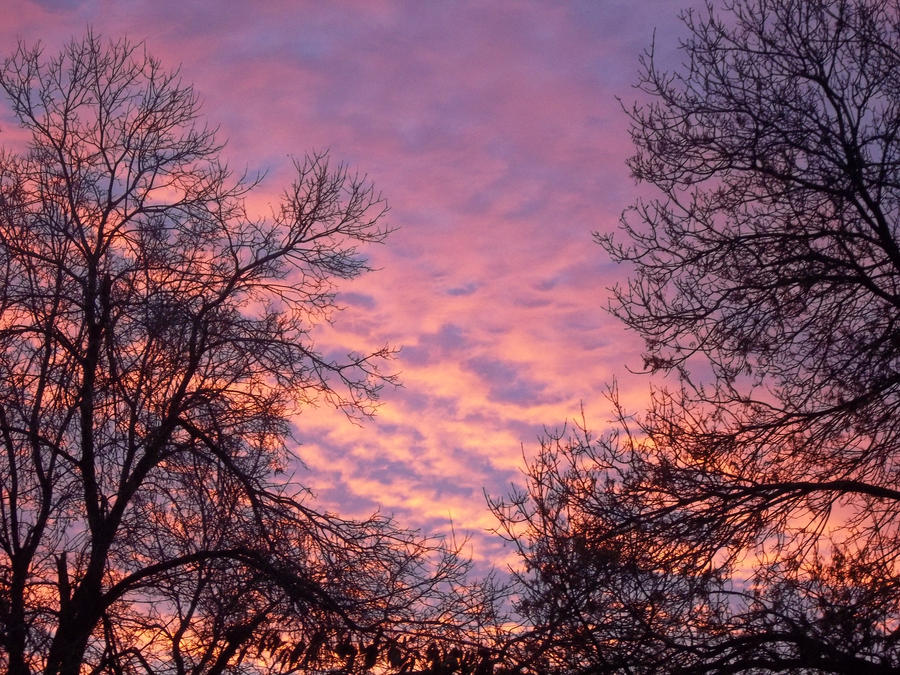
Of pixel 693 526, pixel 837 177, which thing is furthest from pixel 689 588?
pixel 837 177

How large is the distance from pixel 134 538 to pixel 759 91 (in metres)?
8.26

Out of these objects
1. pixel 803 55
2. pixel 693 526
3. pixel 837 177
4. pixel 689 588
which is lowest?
pixel 689 588

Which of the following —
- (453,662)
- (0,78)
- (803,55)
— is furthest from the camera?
(0,78)

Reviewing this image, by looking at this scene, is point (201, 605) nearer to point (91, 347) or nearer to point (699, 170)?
point (91, 347)

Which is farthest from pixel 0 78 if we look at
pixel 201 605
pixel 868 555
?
pixel 868 555

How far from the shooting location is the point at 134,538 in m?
11.4

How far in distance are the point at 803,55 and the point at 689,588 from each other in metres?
5.25

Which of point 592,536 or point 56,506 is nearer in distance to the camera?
point 592,536

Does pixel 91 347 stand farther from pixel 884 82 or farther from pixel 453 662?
pixel 884 82

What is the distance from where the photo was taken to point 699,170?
1009 centimetres

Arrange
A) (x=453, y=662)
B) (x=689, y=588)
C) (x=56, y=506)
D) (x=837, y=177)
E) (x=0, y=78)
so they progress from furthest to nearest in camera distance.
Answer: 1. (x=0, y=78)
2. (x=56, y=506)
3. (x=837, y=177)
4. (x=689, y=588)
5. (x=453, y=662)

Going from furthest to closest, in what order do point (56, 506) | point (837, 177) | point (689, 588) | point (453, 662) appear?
point (56, 506)
point (837, 177)
point (689, 588)
point (453, 662)

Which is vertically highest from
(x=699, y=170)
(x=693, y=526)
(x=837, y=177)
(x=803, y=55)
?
(x=803, y=55)

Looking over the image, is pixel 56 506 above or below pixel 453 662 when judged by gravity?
above
